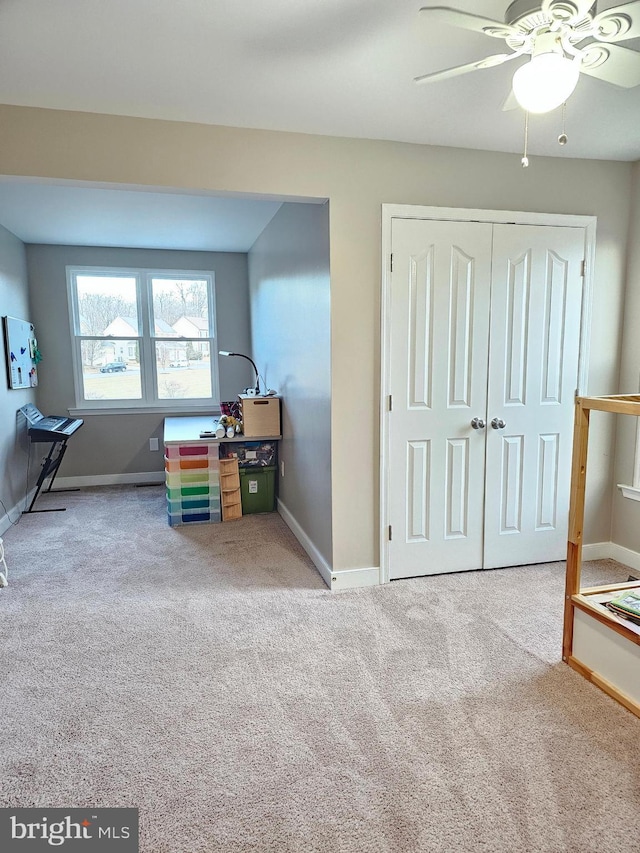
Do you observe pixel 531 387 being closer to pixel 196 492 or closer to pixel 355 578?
pixel 355 578

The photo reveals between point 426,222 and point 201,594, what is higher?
point 426,222

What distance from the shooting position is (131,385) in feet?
17.9

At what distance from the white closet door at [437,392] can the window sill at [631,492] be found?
3.15 ft

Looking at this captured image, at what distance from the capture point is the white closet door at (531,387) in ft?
9.55

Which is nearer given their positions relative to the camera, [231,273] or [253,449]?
[253,449]

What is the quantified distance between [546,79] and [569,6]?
17cm

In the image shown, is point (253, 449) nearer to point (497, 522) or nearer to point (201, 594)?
point (201, 594)

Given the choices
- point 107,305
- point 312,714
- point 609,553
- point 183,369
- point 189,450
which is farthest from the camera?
point 183,369

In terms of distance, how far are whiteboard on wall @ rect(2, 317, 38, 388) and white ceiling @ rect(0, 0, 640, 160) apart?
2404mm

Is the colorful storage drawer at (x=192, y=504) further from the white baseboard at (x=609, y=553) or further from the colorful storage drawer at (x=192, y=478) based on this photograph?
the white baseboard at (x=609, y=553)

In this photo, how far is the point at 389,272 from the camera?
2727mm

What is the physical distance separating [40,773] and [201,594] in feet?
4.16

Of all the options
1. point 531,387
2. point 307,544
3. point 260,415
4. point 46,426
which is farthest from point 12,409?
point 531,387

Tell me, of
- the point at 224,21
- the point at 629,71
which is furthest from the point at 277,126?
the point at 629,71
